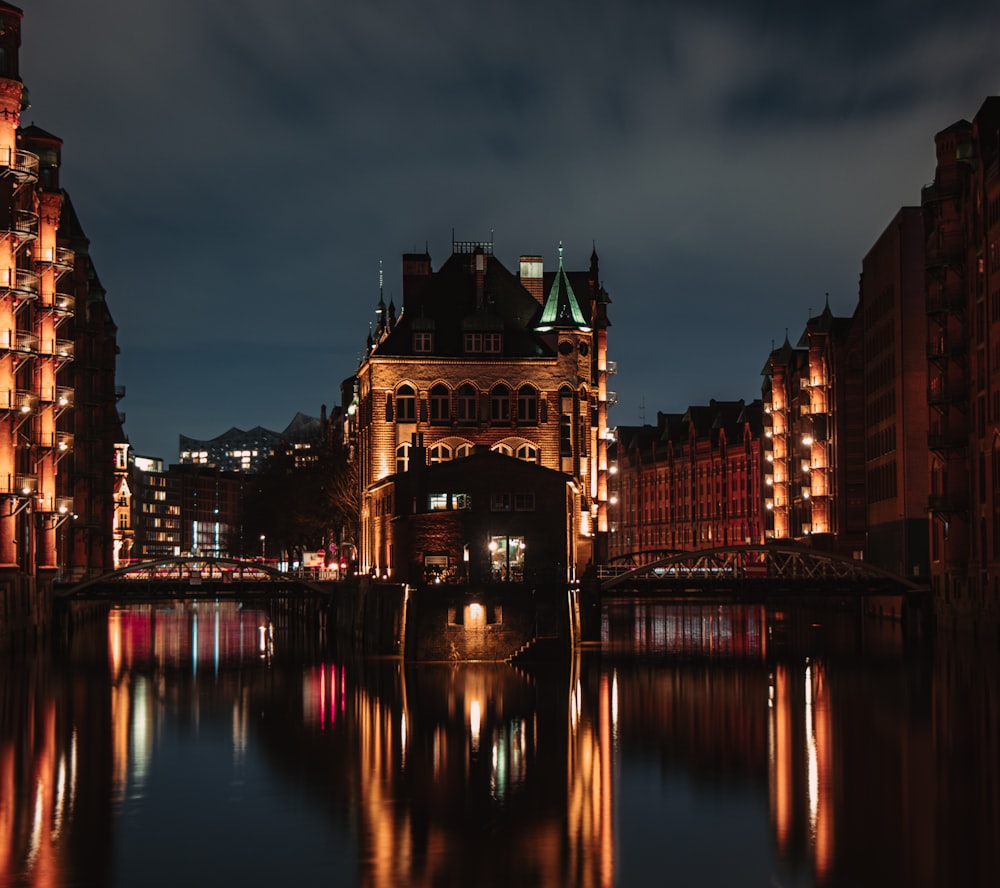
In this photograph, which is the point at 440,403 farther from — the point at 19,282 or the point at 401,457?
the point at 19,282

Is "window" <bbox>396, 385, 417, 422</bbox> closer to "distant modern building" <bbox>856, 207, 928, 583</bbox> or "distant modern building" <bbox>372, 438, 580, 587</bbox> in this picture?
"distant modern building" <bbox>372, 438, 580, 587</bbox>

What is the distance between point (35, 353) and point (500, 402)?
29.6 meters

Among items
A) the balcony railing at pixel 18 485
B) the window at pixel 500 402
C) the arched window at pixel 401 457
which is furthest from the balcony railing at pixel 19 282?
the window at pixel 500 402

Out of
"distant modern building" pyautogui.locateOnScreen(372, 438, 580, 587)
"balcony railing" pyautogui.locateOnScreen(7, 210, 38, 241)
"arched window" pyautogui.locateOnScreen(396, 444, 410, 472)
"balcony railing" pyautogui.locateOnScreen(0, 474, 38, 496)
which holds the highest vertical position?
"balcony railing" pyautogui.locateOnScreen(7, 210, 38, 241)

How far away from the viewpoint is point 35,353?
84438mm

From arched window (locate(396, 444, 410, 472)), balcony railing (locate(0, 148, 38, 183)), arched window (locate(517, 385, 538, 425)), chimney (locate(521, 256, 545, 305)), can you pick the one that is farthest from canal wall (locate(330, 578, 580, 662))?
chimney (locate(521, 256, 545, 305))

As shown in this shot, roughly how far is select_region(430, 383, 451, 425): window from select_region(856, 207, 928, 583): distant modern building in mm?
29060

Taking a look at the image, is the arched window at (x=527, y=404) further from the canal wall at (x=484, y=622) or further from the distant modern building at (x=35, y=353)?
the distant modern building at (x=35, y=353)

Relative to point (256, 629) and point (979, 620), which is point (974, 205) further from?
point (256, 629)

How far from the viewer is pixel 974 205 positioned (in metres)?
90.8

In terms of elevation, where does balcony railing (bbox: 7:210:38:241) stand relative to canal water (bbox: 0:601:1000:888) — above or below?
above

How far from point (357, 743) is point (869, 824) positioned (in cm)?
1932

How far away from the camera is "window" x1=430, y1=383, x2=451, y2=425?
10162 centimetres

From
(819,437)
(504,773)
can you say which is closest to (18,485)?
(504,773)
